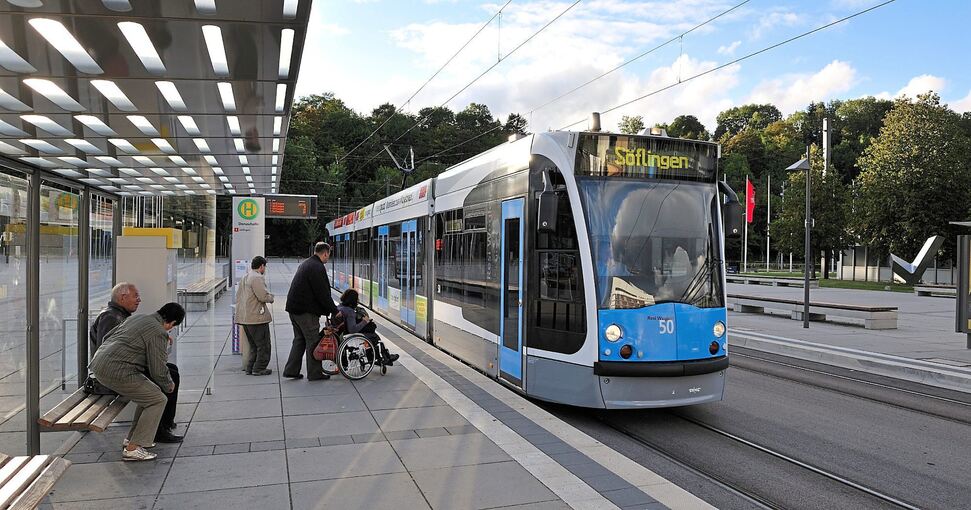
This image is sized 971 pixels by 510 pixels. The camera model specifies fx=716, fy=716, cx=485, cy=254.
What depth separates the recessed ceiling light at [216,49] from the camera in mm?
4535

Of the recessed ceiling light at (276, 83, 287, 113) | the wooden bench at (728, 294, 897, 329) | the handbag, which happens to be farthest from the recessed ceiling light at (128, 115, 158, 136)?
the wooden bench at (728, 294, 897, 329)

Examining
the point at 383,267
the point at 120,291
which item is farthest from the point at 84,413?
the point at 383,267

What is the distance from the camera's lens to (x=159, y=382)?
618cm

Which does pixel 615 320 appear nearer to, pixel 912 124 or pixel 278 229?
pixel 912 124

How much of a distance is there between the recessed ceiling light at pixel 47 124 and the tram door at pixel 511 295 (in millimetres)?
4885

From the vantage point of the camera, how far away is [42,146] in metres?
6.89

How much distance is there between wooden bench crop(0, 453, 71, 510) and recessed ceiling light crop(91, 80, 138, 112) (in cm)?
271

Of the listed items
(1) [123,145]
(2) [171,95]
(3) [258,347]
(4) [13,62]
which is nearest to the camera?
(4) [13,62]

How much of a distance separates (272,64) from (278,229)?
258ft

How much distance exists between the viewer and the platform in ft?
16.7

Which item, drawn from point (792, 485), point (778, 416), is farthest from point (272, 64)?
point (778, 416)

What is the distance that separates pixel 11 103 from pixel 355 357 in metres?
5.34

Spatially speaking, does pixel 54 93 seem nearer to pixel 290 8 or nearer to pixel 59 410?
pixel 290 8

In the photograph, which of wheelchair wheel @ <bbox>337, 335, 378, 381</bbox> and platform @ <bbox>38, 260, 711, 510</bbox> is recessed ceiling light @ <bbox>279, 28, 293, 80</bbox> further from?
wheelchair wheel @ <bbox>337, 335, 378, 381</bbox>
